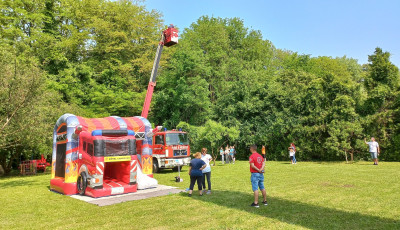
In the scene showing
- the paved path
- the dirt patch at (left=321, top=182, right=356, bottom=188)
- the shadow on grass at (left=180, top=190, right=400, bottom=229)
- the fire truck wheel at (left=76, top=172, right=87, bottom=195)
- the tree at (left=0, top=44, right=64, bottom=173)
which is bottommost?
the shadow on grass at (left=180, top=190, right=400, bottom=229)

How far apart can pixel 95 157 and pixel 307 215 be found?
26.1 feet

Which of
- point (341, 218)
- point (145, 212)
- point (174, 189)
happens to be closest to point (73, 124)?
point (174, 189)

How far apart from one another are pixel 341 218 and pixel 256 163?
101 inches

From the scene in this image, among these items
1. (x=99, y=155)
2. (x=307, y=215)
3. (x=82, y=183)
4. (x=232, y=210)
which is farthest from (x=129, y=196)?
(x=307, y=215)

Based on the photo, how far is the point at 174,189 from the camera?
40.6 ft

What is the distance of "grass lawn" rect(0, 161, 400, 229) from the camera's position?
7040 millimetres

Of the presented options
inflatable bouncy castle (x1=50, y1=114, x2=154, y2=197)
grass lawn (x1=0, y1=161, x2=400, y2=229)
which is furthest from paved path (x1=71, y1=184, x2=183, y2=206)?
grass lawn (x1=0, y1=161, x2=400, y2=229)

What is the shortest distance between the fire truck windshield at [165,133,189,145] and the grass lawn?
8.64 m

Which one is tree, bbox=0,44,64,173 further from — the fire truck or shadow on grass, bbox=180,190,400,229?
shadow on grass, bbox=180,190,400,229

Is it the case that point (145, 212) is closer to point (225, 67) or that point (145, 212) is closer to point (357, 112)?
point (357, 112)

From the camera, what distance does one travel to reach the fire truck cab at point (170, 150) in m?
19.5

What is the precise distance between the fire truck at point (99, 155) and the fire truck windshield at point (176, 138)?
520 cm

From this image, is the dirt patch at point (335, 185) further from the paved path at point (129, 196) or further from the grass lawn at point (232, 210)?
the paved path at point (129, 196)

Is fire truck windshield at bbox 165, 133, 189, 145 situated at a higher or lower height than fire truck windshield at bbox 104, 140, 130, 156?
higher
